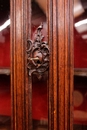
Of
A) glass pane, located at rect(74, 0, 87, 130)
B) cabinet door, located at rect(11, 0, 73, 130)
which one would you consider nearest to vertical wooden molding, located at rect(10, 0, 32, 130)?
cabinet door, located at rect(11, 0, 73, 130)

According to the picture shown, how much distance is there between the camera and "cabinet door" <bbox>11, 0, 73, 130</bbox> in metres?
0.56

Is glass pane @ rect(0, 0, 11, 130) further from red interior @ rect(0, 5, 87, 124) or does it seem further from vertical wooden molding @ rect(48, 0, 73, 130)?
vertical wooden molding @ rect(48, 0, 73, 130)

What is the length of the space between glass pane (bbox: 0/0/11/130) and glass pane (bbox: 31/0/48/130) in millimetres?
100

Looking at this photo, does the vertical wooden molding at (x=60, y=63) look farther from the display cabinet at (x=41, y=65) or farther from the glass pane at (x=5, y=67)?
the glass pane at (x=5, y=67)

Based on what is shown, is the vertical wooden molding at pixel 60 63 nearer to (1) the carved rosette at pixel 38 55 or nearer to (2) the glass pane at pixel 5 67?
(1) the carved rosette at pixel 38 55

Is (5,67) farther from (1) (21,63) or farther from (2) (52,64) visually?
(2) (52,64)

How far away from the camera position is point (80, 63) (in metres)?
Result: 0.57

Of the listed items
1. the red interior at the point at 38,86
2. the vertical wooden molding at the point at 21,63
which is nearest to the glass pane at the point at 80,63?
the red interior at the point at 38,86

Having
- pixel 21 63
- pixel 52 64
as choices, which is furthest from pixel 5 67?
pixel 52 64

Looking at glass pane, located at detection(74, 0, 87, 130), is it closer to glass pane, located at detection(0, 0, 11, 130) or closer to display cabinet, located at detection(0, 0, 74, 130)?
display cabinet, located at detection(0, 0, 74, 130)

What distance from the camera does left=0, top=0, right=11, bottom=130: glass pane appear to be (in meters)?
0.65

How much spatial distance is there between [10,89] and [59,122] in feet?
0.66

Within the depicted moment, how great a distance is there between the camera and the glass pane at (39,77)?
0.59 m

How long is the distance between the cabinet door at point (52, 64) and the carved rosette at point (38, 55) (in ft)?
0.04
